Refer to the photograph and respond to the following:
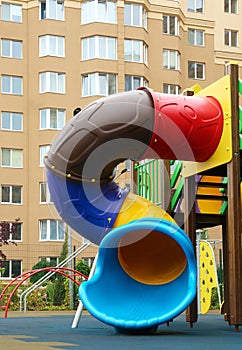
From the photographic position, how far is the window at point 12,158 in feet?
129

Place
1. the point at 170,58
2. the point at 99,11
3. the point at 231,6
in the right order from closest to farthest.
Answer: the point at 99,11, the point at 170,58, the point at 231,6

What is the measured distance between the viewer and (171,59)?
43.4 metres

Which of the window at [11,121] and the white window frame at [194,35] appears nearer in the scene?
the window at [11,121]

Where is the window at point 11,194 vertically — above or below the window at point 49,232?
above

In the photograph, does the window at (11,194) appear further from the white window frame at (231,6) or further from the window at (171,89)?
the white window frame at (231,6)

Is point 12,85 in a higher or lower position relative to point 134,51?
lower

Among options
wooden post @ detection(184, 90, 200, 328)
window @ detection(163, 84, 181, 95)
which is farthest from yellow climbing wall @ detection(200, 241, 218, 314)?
window @ detection(163, 84, 181, 95)

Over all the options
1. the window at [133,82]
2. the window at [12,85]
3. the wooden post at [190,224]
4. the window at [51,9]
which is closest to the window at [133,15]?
the window at [133,82]

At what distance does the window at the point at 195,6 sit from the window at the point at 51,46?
943 centimetres

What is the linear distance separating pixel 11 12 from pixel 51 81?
4.31 m

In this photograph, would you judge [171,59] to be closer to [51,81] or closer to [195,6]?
[195,6]

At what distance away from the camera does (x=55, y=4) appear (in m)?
40.6

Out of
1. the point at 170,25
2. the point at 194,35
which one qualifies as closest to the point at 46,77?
the point at 170,25

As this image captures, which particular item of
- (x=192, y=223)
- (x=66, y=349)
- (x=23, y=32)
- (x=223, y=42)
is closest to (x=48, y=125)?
(x=23, y=32)
